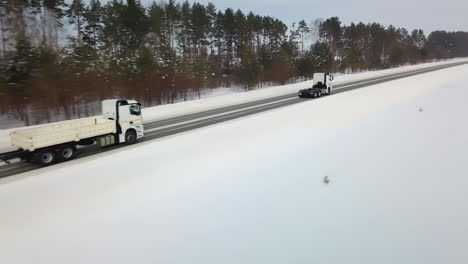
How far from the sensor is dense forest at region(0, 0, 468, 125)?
1112 inches

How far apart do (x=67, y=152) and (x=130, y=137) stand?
3759 mm

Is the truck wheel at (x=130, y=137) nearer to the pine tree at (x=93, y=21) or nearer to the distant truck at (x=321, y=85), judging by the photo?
the distant truck at (x=321, y=85)

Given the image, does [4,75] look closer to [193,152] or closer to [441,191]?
[193,152]

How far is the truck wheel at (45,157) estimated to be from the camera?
45.6 feet

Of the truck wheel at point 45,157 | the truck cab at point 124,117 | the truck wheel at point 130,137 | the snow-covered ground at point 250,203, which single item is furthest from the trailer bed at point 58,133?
the snow-covered ground at point 250,203

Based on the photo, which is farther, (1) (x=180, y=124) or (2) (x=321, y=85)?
(2) (x=321, y=85)

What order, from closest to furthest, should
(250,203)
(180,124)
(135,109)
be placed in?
(250,203) < (135,109) < (180,124)

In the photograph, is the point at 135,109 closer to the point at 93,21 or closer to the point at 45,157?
the point at 45,157

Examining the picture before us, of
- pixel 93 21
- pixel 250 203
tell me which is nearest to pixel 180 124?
pixel 250 203

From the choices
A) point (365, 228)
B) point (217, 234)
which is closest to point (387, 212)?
point (365, 228)

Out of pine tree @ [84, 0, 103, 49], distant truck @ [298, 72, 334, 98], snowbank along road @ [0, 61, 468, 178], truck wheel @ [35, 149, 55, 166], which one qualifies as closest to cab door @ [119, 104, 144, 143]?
snowbank along road @ [0, 61, 468, 178]

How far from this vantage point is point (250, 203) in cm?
961

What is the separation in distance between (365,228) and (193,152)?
370 inches

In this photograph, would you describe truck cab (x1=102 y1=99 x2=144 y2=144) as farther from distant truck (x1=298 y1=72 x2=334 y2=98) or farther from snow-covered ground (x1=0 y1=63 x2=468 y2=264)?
distant truck (x1=298 y1=72 x2=334 y2=98)
